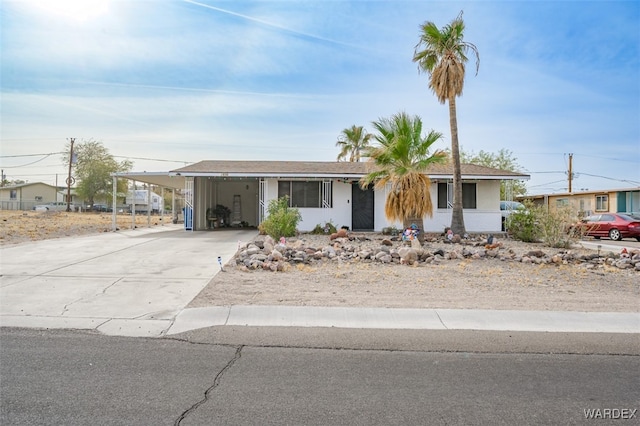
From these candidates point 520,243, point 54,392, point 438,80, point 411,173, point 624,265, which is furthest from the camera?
point 438,80

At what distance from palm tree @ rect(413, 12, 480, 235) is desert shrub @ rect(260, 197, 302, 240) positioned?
6726mm

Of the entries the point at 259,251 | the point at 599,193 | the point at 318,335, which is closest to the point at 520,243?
the point at 259,251

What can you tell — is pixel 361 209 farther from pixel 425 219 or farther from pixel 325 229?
pixel 425 219

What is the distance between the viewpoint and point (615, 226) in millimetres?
21562

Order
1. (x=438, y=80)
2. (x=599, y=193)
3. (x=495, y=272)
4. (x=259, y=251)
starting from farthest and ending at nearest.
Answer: (x=599, y=193)
(x=438, y=80)
(x=259, y=251)
(x=495, y=272)

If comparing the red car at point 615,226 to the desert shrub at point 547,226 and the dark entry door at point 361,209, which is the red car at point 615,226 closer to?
the desert shrub at point 547,226

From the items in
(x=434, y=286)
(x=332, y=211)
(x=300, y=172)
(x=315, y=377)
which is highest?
(x=300, y=172)

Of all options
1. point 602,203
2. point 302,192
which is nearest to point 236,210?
point 302,192

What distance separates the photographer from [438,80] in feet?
59.2

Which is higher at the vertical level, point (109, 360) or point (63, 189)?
point (63, 189)

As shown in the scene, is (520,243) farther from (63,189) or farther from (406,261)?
(63,189)

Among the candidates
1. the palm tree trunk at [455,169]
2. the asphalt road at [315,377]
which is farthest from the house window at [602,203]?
the asphalt road at [315,377]

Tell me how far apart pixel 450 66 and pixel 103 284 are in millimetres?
14879

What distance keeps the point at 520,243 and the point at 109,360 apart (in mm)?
15335
